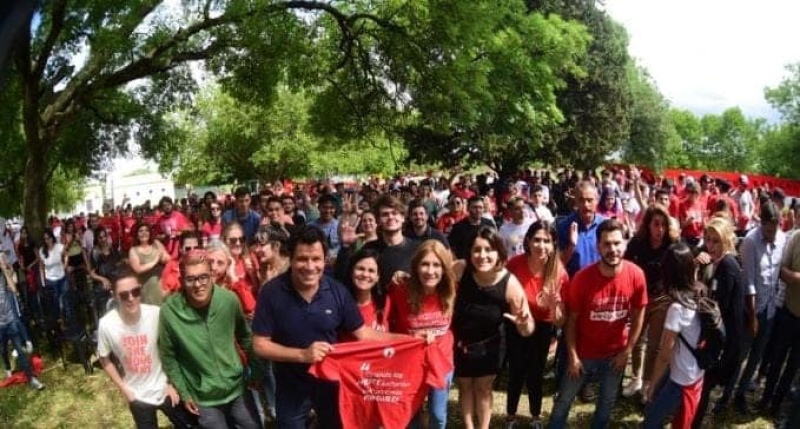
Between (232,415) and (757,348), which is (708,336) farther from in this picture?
(232,415)

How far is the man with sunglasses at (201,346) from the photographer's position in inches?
159

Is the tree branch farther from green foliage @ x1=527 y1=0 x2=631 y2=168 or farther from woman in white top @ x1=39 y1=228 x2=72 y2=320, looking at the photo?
green foliage @ x1=527 y1=0 x2=631 y2=168

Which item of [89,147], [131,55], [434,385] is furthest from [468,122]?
[89,147]

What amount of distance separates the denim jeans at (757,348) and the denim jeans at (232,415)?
4347 millimetres

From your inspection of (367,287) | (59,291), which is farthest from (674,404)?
(59,291)

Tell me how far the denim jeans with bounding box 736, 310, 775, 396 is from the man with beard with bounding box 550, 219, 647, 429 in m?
1.74

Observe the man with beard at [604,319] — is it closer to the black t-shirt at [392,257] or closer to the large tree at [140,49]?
the black t-shirt at [392,257]

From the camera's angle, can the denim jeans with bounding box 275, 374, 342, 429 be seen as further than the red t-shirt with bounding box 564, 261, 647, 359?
No

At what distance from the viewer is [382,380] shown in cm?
416

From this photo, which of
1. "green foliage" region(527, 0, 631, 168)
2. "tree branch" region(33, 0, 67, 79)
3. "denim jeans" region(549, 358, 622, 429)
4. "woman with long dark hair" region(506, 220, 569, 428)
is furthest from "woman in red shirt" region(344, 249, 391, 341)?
"green foliage" region(527, 0, 631, 168)

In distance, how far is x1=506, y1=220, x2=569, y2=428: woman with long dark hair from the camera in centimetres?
496

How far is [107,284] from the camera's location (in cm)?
794

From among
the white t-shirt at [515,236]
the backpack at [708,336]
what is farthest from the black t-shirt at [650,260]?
the white t-shirt at [515,236]

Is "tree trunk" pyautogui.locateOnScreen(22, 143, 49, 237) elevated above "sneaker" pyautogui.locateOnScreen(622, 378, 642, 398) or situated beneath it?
elevated above
